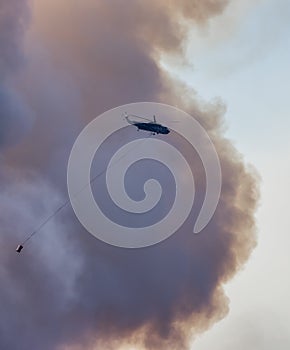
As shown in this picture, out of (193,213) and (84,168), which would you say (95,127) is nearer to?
(84,168)

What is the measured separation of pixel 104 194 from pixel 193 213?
17.1m

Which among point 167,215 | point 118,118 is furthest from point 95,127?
point 167,215

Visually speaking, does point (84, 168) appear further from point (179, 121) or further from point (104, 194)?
point (179, 121)

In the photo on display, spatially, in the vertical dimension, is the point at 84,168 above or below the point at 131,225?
above

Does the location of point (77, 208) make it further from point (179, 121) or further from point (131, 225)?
point (179, 121)

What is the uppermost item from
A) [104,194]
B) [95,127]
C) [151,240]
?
[95,127]

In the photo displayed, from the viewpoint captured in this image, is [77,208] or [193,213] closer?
[77,208]

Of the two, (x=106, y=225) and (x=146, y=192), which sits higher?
(x=146, y=192)

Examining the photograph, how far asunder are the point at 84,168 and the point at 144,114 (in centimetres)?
1438

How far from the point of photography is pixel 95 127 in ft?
407

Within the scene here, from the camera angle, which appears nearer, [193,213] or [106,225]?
[106,225]

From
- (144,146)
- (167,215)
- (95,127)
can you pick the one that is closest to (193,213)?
(167,215)

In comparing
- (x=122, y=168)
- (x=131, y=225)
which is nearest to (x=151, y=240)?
(x=131, y=225)

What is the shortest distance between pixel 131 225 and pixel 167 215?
761 cm
